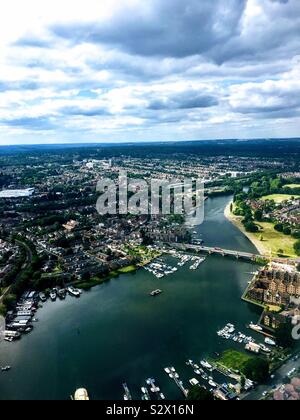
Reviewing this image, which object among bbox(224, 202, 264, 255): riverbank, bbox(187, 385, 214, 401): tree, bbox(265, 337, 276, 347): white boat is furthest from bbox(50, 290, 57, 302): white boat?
bbox(224, 202, 264, 255): riverbank

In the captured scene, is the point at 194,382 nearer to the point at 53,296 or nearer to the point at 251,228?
the point at 53,296

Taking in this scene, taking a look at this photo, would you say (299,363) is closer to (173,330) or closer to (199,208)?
(173,330)

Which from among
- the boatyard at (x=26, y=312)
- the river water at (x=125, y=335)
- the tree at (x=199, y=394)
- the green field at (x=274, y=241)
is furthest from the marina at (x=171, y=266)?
the tree at (x=199, y=394)

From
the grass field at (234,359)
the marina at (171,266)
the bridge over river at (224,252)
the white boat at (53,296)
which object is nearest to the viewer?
the grass field at (234,359)

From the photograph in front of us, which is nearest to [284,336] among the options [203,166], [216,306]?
[216,306]

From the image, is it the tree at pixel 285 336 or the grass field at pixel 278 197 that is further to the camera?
the grass field at pixel 278 197

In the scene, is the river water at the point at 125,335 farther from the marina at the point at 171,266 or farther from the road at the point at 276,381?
the road at the point at 276,381

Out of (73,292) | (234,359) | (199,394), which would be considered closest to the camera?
(199,394)

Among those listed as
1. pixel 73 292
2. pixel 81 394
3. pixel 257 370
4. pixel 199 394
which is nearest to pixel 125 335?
pixel 81 394
